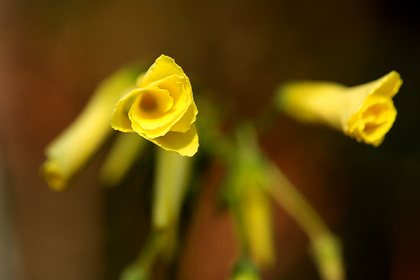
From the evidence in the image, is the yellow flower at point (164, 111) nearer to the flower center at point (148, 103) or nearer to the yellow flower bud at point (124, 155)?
the flower center at point (148, 103)

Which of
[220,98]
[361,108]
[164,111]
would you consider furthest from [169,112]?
[220,98]

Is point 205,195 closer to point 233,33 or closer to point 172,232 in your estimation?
point 233,33

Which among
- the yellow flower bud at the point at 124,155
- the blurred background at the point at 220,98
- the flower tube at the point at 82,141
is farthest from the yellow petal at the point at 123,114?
the blurred background at the point at 220,98

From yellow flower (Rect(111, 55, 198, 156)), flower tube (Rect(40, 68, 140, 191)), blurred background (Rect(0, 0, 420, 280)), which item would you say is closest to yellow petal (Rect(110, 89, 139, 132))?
yellow flower (Rect(111, 55, 198, 156))

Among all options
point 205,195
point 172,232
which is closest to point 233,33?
point 205,195

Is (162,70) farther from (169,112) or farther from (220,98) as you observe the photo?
(220,98)

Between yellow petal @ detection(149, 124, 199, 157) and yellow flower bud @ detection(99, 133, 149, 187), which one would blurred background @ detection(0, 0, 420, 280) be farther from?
yellow petal @ detection(149, 124, 199, 157)

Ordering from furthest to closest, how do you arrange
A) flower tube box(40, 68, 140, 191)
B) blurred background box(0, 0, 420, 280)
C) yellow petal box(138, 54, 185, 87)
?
blurred background box(0, 0, 420, 280), flower tube box(40, 68, 140, 191), yellow petal box(138, 54, 185, 87)

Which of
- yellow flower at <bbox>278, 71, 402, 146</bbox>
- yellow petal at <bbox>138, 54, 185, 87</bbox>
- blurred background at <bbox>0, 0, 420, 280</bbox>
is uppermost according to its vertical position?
yellow petal at <bbox>138, 54, 185, 87</bbox>
